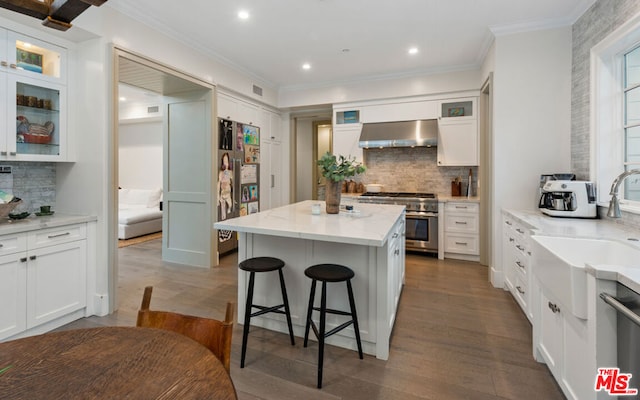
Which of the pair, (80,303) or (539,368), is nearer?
(539,368)

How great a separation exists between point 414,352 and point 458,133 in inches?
140

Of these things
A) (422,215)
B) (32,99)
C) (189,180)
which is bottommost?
(422,215)

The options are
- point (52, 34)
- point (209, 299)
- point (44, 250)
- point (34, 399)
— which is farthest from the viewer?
point (209, 299)

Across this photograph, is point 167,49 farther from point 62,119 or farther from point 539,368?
point 539,368

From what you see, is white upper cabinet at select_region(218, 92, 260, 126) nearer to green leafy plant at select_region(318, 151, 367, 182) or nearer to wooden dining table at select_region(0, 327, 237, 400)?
green leafy plant at select_region(318, 151, 367, 182)

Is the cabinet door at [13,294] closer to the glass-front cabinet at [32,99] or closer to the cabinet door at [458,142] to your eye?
the glass-front cabinet at [32,99]

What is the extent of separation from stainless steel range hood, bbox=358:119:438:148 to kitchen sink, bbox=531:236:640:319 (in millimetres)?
2943

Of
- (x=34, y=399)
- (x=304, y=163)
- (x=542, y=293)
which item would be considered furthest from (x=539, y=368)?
(x=304, y=163)

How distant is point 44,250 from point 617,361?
358 cm

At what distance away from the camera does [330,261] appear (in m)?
2.26

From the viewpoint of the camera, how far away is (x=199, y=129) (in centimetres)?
410

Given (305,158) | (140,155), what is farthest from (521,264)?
(140,155)

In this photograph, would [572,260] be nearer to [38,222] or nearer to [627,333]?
[627,333]

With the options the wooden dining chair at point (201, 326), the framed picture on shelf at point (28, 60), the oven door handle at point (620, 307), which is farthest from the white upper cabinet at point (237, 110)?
the oven door handle at point (620, 307)
